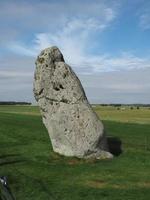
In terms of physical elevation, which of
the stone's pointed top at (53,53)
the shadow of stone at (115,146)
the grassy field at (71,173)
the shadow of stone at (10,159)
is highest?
the stone's pointed top at (53,53)

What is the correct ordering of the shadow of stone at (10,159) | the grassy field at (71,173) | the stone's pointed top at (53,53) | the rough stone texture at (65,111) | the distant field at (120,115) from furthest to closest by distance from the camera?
the distant field at (120,115) → the stone's pointed top at (53,53) → the rough stone texture at (65,111) → the shadow of stone at (10,159) → the grassy field at (71,173)

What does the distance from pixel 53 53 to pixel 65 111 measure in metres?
2.97

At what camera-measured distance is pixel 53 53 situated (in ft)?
73.6

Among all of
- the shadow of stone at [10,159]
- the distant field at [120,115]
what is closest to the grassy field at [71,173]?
the shadow of stone at [10,159]

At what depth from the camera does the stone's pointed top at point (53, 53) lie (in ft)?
72.9

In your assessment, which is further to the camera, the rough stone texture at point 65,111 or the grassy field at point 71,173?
the rough stone texture at point 65,111

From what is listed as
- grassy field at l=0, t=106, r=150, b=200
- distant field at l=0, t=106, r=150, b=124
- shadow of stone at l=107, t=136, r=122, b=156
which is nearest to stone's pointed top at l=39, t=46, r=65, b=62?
grassy field at l=0, t=106, r=150, b=200

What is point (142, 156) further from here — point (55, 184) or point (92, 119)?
point (55, 184)

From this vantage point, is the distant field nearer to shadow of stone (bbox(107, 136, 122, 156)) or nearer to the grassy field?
shadow of stone (bbox(107, 136, 122, 156))

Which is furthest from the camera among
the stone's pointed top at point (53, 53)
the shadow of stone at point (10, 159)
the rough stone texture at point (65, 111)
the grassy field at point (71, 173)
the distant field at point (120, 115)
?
the distant field at point (120, 115)

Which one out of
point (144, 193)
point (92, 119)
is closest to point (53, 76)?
A: point (92, 119)

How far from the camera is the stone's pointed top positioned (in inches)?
875

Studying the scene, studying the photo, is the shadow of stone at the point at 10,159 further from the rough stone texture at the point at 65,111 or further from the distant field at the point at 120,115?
the distant field at the point at 120,115

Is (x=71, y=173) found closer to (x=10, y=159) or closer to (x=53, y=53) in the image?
(x=10, y=159)
